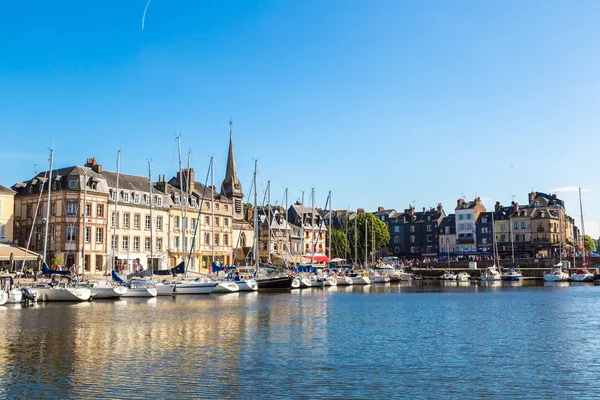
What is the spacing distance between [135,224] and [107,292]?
25.0 metres

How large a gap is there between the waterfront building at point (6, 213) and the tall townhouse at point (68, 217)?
2.56m

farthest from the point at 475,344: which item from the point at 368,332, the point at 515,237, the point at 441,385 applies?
the point at 515,237

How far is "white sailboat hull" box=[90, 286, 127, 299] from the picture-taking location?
54.5 metres

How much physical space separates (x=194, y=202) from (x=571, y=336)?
211 feet

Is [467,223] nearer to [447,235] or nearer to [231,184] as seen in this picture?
[447,235]

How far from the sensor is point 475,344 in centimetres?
2941

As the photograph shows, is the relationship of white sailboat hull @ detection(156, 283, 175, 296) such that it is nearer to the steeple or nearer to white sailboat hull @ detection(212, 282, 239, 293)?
white sailboat hull @ detection(212, 282, 239, 293)

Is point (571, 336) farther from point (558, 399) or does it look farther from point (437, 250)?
point (437, 250)

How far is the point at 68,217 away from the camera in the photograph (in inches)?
2813

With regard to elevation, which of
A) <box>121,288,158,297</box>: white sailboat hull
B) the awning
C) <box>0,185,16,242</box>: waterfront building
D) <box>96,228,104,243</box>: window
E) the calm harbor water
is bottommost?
the calm harbor water

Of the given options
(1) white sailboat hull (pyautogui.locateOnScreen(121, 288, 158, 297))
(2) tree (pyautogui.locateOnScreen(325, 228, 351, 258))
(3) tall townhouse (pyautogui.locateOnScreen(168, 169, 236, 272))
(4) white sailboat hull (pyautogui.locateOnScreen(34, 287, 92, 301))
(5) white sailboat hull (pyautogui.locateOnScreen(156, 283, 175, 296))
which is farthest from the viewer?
(2) tree (pyautogui.locateOnScreen(325, 228, 351, 258))

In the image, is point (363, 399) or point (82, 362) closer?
point (363, 399)

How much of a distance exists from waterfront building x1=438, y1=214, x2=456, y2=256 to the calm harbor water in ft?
333

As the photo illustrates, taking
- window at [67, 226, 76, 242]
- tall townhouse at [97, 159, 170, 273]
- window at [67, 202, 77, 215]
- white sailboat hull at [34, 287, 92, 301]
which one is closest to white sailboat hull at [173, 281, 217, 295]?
white sailboat hull at [34, 287, 92, 301]
